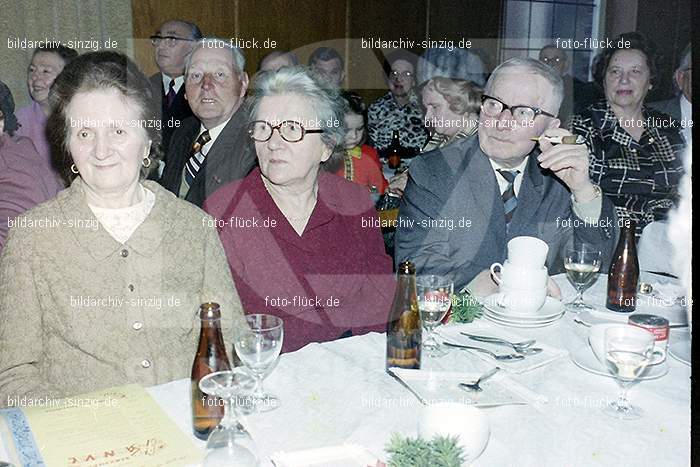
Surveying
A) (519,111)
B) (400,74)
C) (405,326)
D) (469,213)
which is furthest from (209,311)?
(400,74)

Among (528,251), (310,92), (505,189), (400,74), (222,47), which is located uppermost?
(400,74)

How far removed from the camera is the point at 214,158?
8.59 feet

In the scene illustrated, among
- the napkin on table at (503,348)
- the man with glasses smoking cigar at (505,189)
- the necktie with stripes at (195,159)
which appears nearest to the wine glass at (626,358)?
the napkin on table at (503,348)

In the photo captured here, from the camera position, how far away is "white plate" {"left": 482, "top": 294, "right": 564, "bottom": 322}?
152 cm

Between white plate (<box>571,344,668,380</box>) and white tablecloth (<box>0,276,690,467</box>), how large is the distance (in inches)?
0.5

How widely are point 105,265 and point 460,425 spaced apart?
931 millimetres

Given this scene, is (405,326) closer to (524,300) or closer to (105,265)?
(524,300)

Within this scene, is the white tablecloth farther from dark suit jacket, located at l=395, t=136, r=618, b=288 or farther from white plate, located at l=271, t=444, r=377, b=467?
dark suit jacket, located at l=395, t=136, r=618, b=288

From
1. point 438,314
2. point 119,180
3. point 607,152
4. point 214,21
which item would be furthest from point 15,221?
point 214,21

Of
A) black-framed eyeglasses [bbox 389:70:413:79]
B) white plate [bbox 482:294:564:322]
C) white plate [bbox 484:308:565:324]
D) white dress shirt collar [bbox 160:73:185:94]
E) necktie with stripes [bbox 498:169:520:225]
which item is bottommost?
white plate [bbox 484:308:565:324]

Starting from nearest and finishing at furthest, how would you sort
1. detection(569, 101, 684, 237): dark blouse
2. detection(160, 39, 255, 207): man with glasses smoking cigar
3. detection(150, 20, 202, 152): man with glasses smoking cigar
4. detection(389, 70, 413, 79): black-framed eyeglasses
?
detection(160, 39, 255, 207): man with glasses smoking cigar
detection(569, 101, 684, 237): dark blouse
detection(150, 20, 202, 152): man with glasses smoking cigar
detection(389, 70, 413, 79): black-framed eyeglasses

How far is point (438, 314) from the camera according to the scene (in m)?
1.37

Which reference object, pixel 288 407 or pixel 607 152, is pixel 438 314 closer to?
pixel 288 407

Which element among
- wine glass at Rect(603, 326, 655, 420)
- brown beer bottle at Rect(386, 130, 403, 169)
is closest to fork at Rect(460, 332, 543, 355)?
wine glass at Rect(603, 326, 655, 420)
